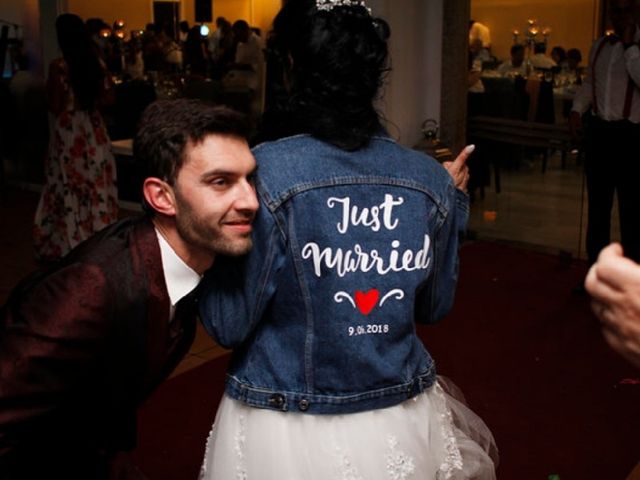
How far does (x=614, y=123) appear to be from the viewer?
509 centimetres

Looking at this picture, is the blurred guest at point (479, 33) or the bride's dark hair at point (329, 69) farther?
the blurred guest at point (479, 33)

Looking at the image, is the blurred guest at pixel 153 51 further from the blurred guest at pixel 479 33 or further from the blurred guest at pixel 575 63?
the blurred guest at pixel 575 63

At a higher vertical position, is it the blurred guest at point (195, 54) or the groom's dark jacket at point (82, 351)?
the blurred guest at point (195, 54)

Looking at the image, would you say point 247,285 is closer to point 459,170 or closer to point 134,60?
point 459,170

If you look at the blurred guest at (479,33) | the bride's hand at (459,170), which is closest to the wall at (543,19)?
the blurred guest at (479,33)

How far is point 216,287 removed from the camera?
183cm

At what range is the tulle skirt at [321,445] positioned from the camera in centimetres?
182

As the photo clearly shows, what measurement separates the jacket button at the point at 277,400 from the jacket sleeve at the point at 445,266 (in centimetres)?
39

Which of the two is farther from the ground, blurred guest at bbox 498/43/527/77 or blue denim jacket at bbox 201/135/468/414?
blurred guest at bbox 498/43/527/77

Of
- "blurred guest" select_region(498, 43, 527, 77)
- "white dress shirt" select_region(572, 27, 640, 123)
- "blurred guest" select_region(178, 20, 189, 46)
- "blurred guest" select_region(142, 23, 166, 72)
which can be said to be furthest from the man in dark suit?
"blurred guest" select_region(178, 20, 189, 46)

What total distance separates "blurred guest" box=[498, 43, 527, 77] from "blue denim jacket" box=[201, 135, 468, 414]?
16.8ft

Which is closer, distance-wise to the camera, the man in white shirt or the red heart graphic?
the red heart graphic

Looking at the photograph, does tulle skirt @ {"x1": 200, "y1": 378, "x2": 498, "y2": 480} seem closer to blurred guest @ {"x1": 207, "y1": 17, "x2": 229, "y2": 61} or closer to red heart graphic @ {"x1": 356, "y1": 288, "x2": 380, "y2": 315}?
red heart graphic @ {"x1": 356, "y1": 288, "x2": 380, "y2": 315}

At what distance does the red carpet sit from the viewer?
3.41 m
